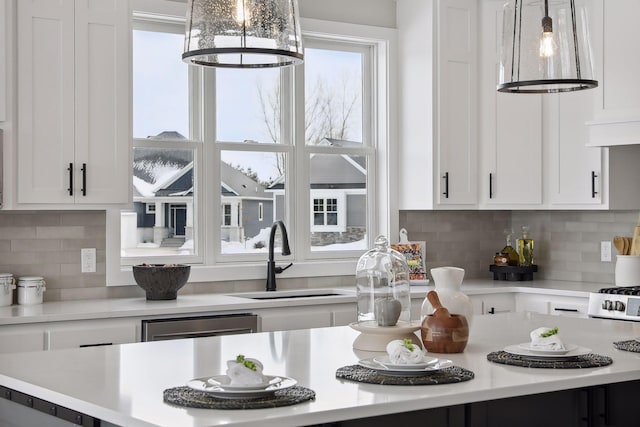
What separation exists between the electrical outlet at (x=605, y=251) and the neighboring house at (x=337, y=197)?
5.05 feet

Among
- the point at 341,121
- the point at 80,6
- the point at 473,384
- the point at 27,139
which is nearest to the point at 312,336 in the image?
the point at 473,384

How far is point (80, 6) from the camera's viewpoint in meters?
4.70

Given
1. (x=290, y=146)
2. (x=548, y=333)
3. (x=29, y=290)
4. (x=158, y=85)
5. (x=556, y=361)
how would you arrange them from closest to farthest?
(x=556, y=361) < (x=548, y=333) < (x=29, y=290) < (x=158, y=85) < (x=290, y=146)

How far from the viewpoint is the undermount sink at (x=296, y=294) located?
17.6 feet

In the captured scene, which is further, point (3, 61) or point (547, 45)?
point (3, 61)

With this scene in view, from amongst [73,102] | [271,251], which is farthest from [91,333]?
[271,251]

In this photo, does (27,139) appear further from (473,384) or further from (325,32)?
(473,384)

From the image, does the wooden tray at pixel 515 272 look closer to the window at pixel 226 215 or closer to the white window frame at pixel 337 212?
the white window frame at pixel 337 212

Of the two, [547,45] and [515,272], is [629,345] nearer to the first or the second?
Result: [547,45]

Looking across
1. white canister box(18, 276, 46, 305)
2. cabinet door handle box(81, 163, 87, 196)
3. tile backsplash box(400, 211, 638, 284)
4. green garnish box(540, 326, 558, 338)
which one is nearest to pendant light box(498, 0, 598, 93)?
green garnish box(540, 326, 558, 338)

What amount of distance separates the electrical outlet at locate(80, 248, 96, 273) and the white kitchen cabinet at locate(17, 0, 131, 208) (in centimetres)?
40

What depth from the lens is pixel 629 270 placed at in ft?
18.1

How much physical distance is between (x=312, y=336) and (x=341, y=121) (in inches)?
108

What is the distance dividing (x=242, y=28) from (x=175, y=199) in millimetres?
2785
